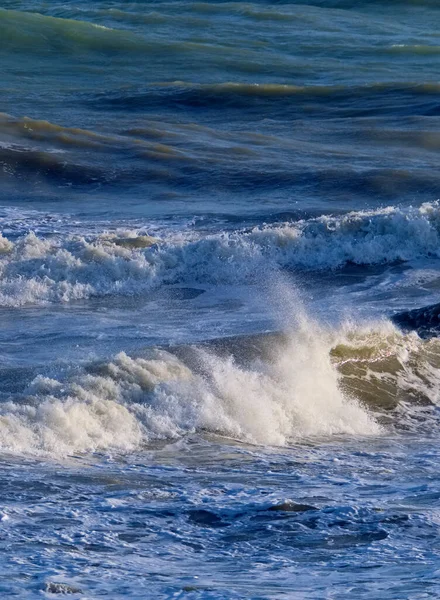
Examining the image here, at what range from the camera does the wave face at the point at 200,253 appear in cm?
1196

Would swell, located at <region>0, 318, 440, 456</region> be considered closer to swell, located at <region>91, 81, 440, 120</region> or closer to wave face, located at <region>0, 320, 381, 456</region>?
wave face, located at <region>0, 320, 381, 456</region>

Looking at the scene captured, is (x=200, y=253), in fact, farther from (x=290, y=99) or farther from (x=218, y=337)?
(x=290, y=99)

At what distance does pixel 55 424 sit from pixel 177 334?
9.24ft

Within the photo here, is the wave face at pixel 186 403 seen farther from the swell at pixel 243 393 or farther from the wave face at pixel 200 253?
the wave face at pixel 200 253

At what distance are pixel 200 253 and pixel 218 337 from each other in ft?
12.0

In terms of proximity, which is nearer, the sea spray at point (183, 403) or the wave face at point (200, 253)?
the sea spray at point (183, 403)

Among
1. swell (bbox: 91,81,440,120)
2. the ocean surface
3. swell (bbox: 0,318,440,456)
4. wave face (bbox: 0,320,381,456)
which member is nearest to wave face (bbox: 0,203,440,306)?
the ocean surface

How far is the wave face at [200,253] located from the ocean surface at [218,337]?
0.03 metres

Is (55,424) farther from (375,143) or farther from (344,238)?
(375,143)

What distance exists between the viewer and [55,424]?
6980mm

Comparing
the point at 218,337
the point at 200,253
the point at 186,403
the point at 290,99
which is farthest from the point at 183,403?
the point at 290,99

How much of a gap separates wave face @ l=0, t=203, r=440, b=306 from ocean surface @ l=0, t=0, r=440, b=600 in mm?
31

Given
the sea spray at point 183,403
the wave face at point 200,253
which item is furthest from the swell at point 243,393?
the wave face at point 200,253

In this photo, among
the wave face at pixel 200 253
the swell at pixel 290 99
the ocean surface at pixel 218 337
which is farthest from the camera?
the swell at pixel 290 99
